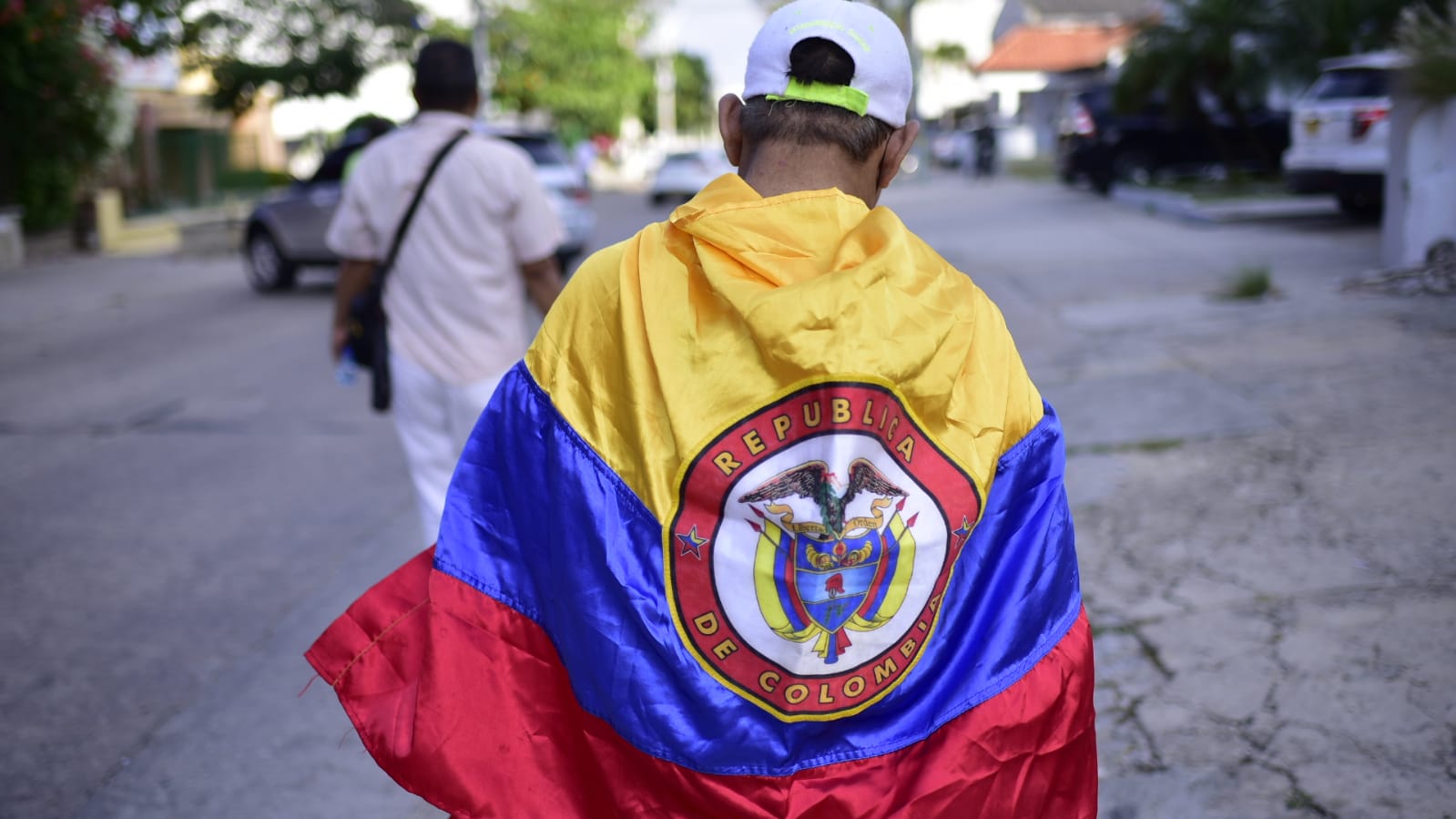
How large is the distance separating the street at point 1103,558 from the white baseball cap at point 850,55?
6.32ft

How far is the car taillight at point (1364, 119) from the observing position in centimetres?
1211

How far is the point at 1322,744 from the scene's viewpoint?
3.02 metres

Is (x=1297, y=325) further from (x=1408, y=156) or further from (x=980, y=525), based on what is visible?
(x=980, y=525)

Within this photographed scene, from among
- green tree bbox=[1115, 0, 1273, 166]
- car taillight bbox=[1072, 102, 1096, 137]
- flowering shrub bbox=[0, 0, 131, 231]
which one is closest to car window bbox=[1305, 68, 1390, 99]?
green tree bbox=[1115, 0, 1273, 166]

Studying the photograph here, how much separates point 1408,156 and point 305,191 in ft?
Result: 35.2

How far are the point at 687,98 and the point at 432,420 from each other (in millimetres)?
84253

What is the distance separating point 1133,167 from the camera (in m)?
20.3

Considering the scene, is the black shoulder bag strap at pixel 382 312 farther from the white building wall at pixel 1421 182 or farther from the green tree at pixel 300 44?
the green tree at pixel 300 44

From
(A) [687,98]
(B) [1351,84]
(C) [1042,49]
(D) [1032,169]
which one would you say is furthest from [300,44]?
(A) [687,98]

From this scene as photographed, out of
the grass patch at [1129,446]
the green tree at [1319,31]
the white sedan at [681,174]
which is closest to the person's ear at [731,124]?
the grass patch at [1129,446]

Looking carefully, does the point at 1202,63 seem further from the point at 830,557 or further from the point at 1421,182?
the point at 830,557

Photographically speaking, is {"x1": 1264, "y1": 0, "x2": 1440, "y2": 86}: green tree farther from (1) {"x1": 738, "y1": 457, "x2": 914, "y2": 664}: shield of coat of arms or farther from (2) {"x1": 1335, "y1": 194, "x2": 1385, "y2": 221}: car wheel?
(1) {"x1": 738, "y1": 457, "x2": 914, "y2": 664}: shield of coat of arms

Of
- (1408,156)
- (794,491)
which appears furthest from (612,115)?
(794,491)

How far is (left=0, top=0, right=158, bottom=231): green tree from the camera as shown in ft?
55.8
